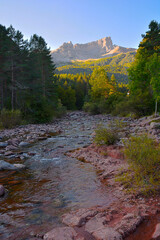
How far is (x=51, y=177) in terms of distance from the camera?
21.4 feet

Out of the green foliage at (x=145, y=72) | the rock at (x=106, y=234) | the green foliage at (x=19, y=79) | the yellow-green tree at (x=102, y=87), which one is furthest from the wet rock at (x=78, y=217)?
the yellow-green tree at (x=102, y=87)

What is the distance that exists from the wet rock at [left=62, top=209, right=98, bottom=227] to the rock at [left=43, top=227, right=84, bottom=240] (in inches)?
8.8

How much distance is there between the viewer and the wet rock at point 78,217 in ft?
11.9

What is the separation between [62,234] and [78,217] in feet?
1.98

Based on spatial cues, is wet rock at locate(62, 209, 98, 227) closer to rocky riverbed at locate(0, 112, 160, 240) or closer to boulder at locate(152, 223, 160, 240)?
rocky riverbed at locate(0, 112, 160, 240)

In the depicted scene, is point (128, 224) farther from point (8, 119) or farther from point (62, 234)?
point (8, 119)

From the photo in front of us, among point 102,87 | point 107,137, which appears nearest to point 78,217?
point 107,137

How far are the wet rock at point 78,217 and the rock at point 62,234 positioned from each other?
22cm

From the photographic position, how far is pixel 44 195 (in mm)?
5098

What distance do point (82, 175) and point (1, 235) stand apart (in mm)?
3522

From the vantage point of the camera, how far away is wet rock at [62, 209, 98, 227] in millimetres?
3619

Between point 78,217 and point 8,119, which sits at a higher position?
point 8,119

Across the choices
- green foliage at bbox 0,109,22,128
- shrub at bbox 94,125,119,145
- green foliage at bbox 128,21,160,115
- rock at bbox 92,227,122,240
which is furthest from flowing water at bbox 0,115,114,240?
green foliage at bbox 128,21,160,115

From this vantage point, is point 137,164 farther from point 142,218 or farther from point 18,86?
point 18,86
